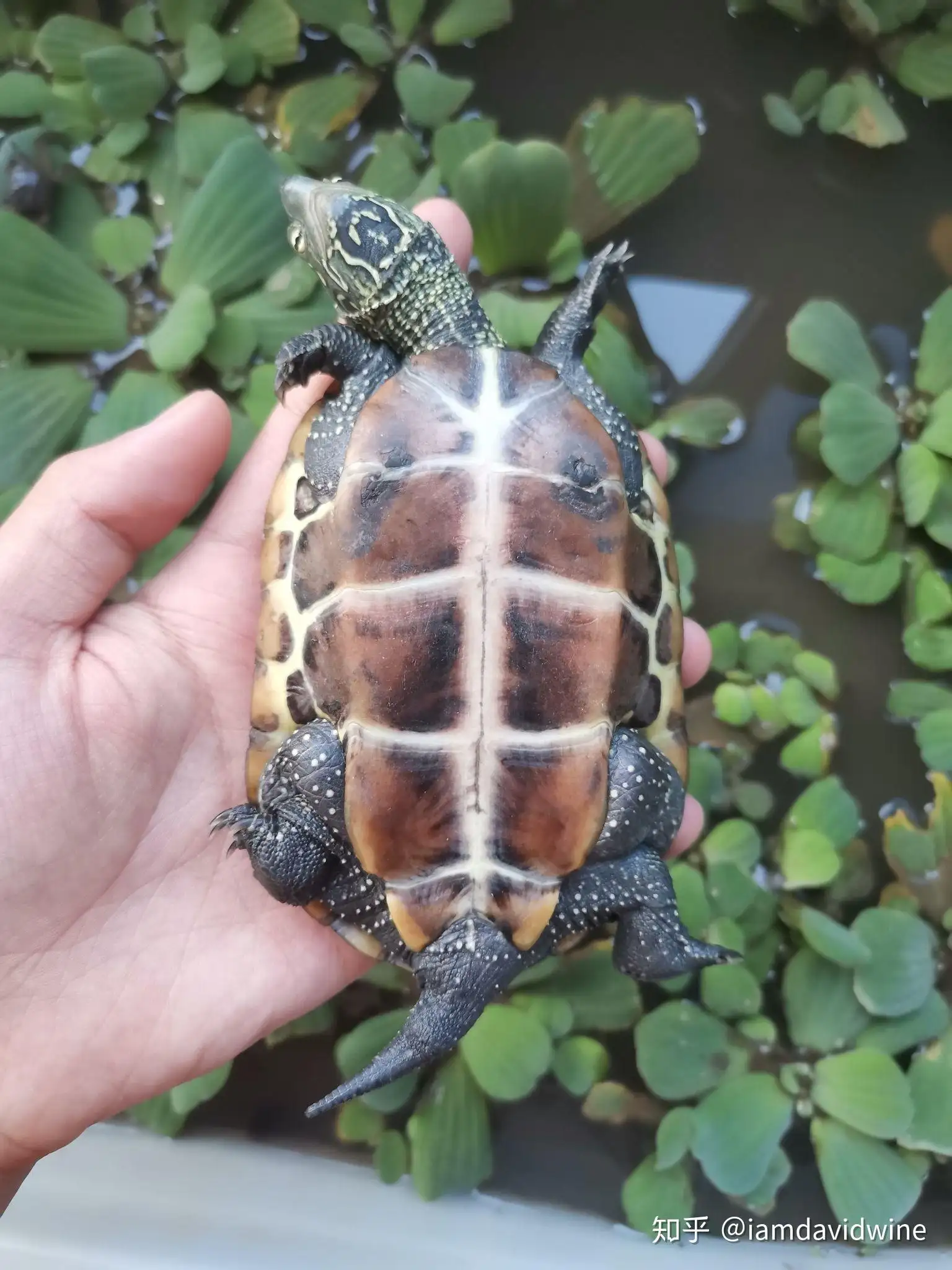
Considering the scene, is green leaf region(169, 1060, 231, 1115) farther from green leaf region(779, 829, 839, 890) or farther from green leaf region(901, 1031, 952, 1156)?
green leaf region(901, 1031, 952, 1156)

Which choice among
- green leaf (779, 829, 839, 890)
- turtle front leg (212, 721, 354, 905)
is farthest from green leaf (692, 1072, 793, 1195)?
turtle front leg (212, 721, 354, 905)

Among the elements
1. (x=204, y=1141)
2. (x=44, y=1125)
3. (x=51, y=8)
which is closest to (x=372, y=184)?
(x=51, y=8)

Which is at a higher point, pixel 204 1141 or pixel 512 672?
pixel 512 672

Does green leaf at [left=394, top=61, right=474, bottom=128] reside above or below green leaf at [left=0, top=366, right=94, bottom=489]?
above

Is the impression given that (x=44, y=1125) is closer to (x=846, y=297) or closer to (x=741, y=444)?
(x=741, y=444)

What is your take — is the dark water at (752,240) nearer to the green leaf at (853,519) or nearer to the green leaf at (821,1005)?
the green leaf at (853,519)

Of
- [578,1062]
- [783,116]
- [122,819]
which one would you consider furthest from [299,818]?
[783,116]
